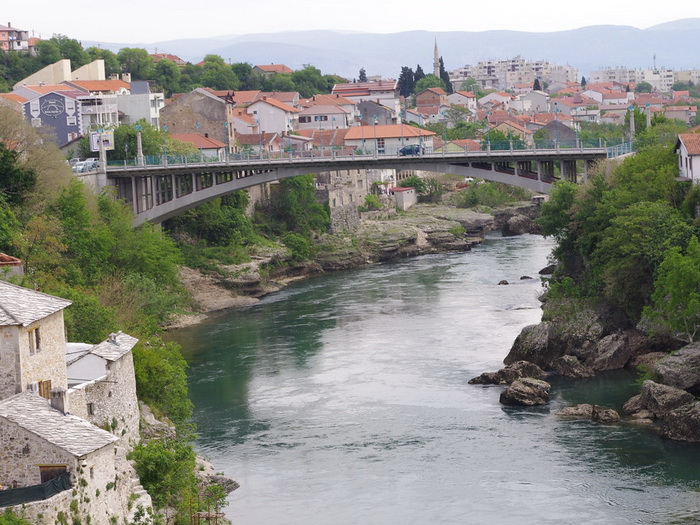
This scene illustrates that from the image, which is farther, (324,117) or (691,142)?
(324,117)

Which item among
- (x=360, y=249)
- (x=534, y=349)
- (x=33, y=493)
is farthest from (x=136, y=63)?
(x=33, y=493)

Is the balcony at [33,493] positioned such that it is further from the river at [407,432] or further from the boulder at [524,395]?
the boulder at [524,395]

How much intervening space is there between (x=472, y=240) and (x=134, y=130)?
2429 cm

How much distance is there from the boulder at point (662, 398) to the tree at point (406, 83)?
136815mm

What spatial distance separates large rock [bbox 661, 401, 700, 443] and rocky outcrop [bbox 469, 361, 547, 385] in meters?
7.27

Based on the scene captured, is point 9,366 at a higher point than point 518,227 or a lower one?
higher

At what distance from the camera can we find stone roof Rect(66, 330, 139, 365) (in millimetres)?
23797

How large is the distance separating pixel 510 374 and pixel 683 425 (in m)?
8.06

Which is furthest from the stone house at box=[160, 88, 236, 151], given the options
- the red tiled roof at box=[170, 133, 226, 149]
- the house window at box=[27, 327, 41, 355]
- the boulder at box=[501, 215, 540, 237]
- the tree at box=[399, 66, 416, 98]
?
the tree at box=[399, 66, 416, 98]

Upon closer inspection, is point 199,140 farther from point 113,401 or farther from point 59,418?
point 59,418

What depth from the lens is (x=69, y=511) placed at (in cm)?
1884

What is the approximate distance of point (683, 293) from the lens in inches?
1513

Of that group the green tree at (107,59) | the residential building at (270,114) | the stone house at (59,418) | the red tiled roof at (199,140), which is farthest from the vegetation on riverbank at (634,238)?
the green tree at (107,59)

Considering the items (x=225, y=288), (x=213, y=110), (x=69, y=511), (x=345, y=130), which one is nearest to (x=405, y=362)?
(x=225, y=288)
